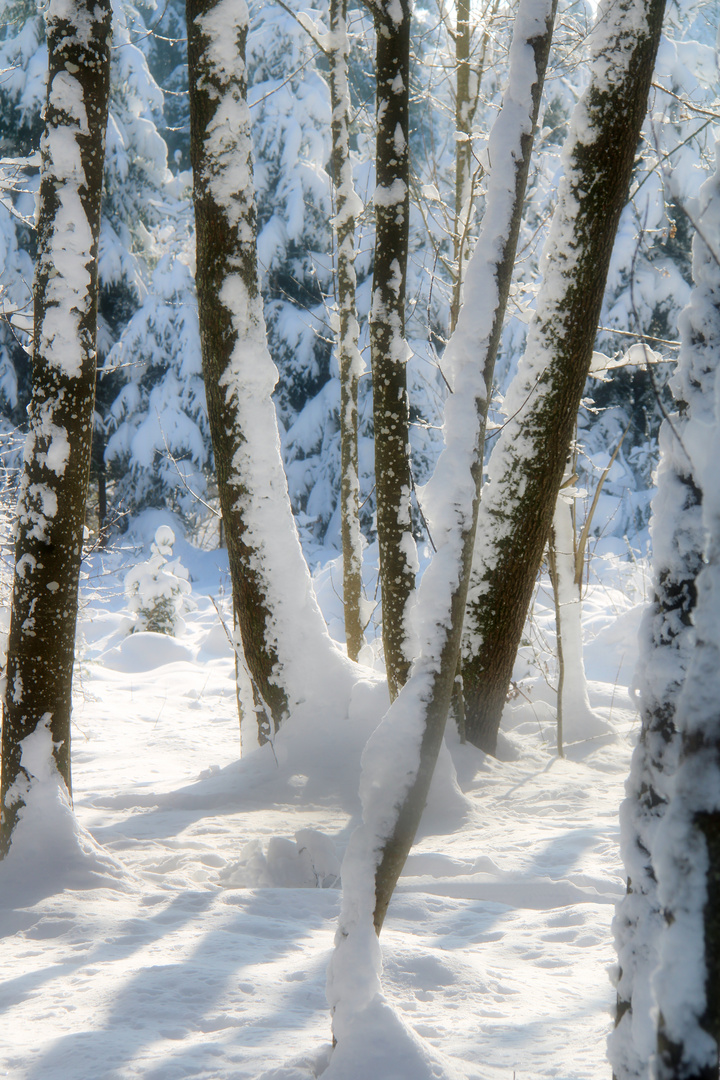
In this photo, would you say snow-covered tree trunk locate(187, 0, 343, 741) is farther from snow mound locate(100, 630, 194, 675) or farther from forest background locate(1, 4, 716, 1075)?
forest background locate(1, 4, 716, 1075)

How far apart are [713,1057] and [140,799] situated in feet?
12.9

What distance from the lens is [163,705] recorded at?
8.56 metres

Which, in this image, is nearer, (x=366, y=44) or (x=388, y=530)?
(x=388, y=530)

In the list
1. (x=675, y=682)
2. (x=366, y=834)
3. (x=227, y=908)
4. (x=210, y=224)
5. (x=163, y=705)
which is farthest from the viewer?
(x=163, y=705)

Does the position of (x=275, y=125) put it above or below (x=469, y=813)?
above

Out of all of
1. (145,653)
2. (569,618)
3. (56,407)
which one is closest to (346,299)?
(569,618)

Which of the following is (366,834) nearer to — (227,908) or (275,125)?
(227,908)

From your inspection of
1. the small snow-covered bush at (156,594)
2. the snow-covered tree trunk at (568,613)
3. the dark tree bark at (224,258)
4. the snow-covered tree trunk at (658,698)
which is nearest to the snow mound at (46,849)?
the dark tree bark at (224,258)

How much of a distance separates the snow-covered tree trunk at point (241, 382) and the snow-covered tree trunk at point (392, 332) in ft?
2.00

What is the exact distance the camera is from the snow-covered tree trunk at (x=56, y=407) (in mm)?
3234

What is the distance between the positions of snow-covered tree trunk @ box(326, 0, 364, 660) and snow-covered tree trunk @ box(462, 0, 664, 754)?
2.76 meters

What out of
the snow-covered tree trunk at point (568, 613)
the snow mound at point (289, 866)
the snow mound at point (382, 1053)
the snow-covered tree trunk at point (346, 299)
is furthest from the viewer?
the snow-covered tree trunk at point (346, 299)

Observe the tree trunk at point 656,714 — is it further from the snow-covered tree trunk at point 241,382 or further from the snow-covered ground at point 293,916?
the snow-covered tree trunk at point 241,382

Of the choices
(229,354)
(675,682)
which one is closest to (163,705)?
(229,354)
